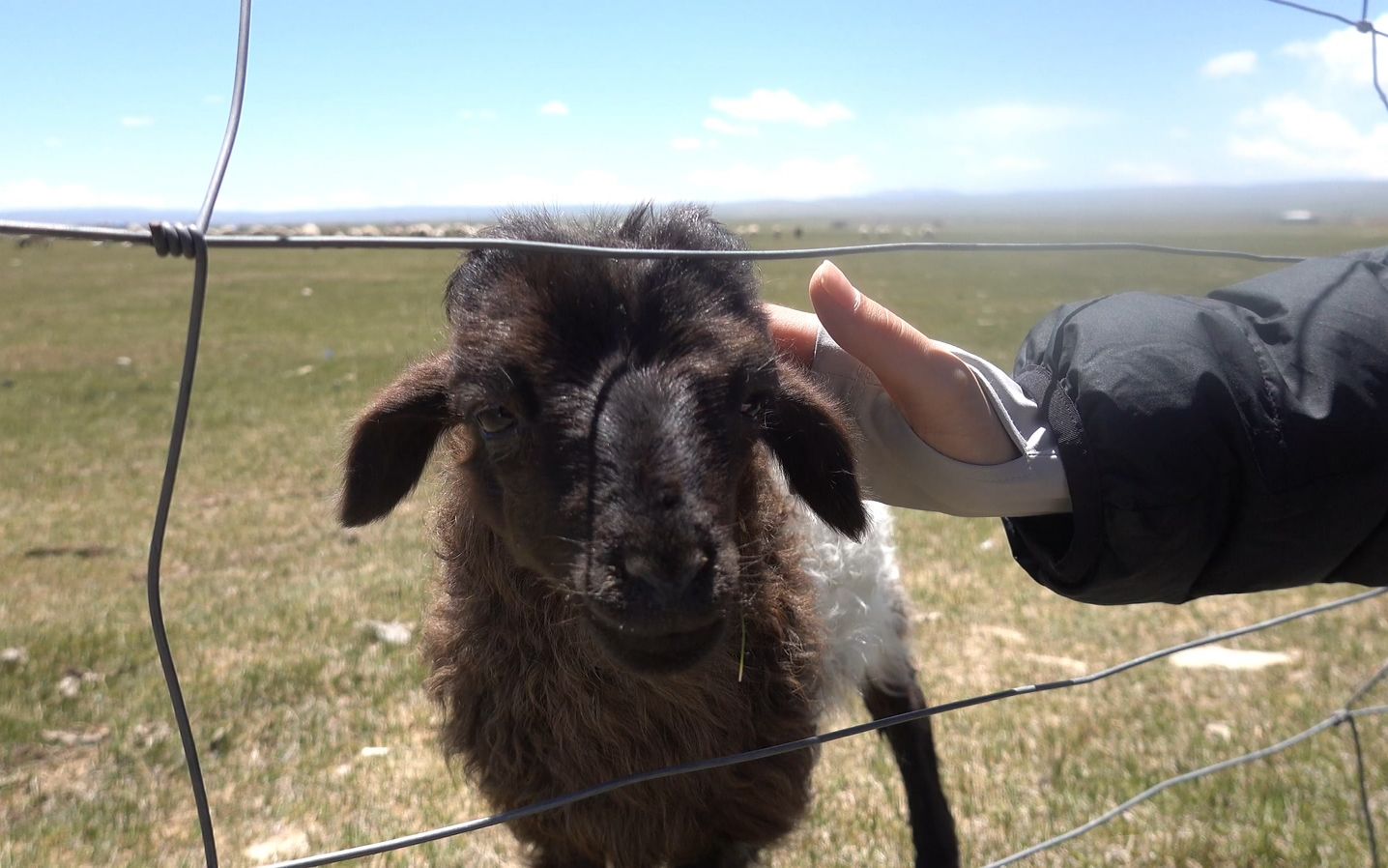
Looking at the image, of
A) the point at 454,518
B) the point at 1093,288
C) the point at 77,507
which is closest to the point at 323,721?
the point at 454,518

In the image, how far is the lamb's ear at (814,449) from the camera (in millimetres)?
2475

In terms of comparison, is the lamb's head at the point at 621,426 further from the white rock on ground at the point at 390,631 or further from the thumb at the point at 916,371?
the white rock on ground at the point at 390,631

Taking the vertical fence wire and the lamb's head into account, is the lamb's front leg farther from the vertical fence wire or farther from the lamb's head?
the vertical fence wire

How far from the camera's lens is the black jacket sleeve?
2262 mm

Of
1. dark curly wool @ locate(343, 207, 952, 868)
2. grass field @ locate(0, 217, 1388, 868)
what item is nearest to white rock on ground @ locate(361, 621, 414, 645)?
grass field @ locate(0, 217, 1388, 868)

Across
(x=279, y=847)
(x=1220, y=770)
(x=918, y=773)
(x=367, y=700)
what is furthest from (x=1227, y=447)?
(x=367, y=700)

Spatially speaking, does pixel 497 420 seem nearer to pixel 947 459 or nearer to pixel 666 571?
pixel 666 571

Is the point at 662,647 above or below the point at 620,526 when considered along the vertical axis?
below

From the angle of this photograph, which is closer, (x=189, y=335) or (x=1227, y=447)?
(x=189, y=335)

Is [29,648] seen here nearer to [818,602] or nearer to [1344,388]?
[818,602]

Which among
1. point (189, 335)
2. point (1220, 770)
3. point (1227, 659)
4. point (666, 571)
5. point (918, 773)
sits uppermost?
point (189, 335)

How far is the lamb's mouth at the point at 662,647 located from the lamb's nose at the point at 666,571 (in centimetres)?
12

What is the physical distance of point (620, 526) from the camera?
6.35ft

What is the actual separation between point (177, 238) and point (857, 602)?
2.66 metres
